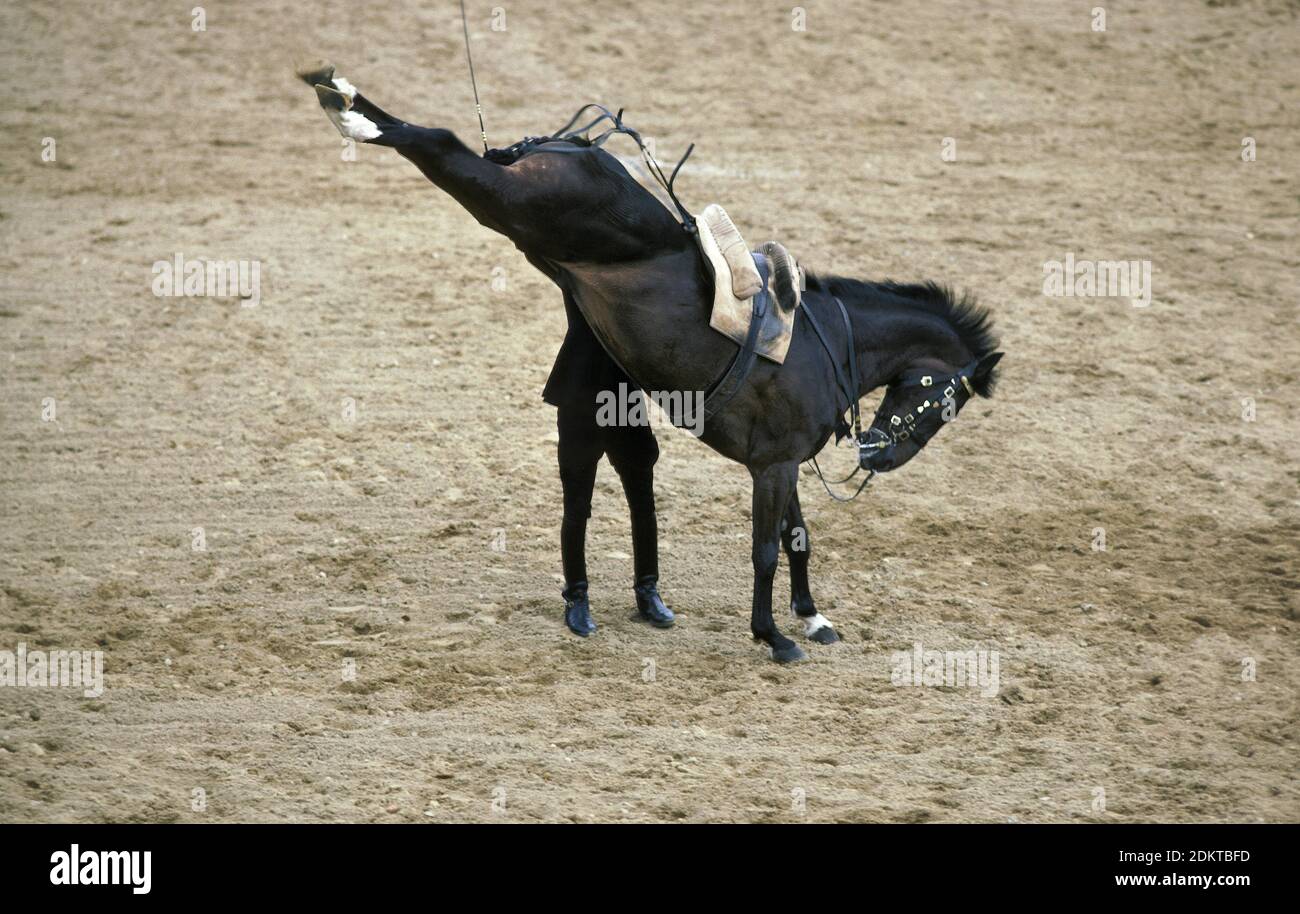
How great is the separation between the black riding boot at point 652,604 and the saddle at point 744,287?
1373 millimetres

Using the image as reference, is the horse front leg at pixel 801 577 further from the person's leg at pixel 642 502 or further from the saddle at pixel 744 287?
the saddle at pixel 744 287

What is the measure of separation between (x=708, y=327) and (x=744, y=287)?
235 millimetres

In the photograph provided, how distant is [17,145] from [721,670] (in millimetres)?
9006

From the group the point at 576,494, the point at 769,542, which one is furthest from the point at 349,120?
the point at 769,542

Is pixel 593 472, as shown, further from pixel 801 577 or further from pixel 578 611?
pixel 801 577

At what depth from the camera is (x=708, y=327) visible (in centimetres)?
611

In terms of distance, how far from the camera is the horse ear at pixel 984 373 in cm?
660

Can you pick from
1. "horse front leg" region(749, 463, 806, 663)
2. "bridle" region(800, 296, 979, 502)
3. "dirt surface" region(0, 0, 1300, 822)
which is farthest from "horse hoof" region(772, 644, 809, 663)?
"bridle" region(800, 296, 979, 502)

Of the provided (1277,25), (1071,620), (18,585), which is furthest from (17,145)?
(1277,25)

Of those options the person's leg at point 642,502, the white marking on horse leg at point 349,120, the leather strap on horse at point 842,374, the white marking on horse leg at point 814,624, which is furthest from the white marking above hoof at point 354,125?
the white marking on horse leg at point 814,624

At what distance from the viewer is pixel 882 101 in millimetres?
13469

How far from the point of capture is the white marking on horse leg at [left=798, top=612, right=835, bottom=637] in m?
6.78

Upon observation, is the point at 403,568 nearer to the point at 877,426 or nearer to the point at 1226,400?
the point at 877,426

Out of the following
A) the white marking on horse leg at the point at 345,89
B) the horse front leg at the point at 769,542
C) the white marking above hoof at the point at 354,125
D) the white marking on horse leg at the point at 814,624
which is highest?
the white marking on horse leg at the point at 345,89
